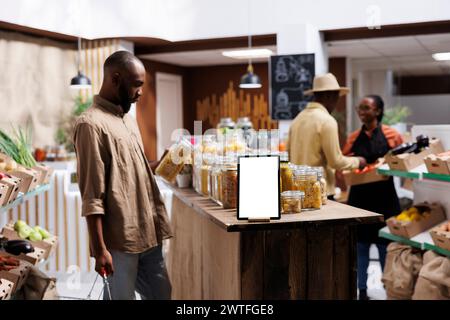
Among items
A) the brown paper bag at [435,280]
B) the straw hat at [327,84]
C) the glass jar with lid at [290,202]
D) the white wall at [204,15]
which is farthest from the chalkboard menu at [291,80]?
the glass jar with lid at [290,202]

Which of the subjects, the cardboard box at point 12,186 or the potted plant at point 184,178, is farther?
→ the potted plant at point 184,178

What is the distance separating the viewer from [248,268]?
2.22 metres

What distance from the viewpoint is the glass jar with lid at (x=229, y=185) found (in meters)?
2.31

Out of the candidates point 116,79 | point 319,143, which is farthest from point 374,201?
point 116,79

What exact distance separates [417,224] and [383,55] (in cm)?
581

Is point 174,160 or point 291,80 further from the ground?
point 291,80

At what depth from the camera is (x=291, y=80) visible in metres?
6.72

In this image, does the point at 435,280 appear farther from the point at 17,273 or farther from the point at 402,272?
the point at 17,273

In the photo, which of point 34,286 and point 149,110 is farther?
A: point 149,110

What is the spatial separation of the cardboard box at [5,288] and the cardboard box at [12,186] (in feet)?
1.12

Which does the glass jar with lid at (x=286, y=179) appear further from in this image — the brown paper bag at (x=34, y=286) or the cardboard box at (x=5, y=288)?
the brown paper bag at (x=34, y=286)

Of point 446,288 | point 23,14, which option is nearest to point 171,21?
point 23,14

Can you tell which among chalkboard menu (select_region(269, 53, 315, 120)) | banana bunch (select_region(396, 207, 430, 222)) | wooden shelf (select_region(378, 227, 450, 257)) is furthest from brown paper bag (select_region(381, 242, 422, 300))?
chalkboard menu (select_region(269, 53, 315, 120))

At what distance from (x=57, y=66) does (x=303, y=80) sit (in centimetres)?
262
